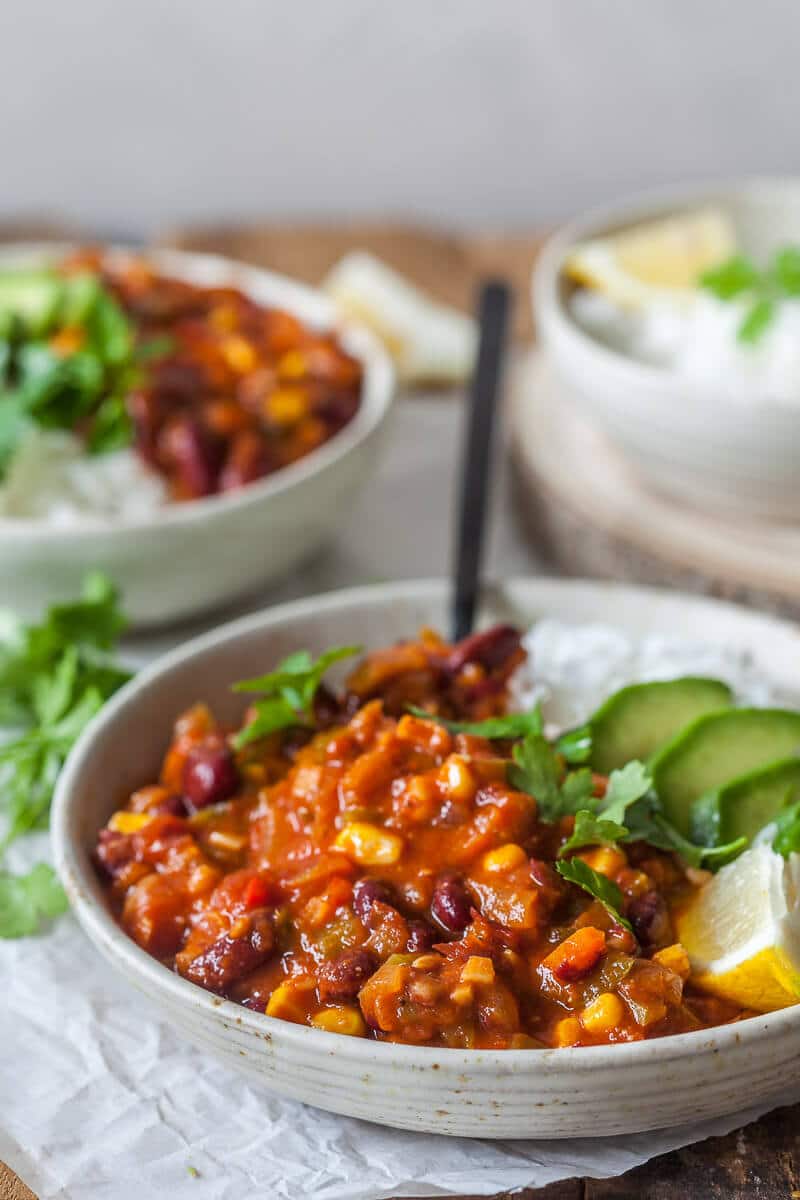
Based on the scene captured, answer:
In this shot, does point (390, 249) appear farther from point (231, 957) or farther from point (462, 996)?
point (462, 996)

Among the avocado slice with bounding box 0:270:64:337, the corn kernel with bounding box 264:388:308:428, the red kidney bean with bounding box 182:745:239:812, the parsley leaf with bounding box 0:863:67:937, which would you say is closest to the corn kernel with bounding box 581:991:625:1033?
the red kidney bean with bounding box 182:745:239:812

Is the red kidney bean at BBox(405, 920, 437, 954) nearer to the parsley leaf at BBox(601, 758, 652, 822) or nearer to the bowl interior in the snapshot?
the parsley leaf at BBox(601, 758, 652, 822)

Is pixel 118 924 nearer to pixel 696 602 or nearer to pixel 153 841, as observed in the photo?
pixel 153 841

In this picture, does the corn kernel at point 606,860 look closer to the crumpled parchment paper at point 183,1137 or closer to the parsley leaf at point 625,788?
the parsley leaf at point 625,788

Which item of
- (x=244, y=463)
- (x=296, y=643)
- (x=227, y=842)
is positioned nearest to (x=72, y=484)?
(x=244, y=463)

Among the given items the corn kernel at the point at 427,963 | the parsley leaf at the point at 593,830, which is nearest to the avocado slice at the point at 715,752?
the parsley leaf at the point at 593,830
